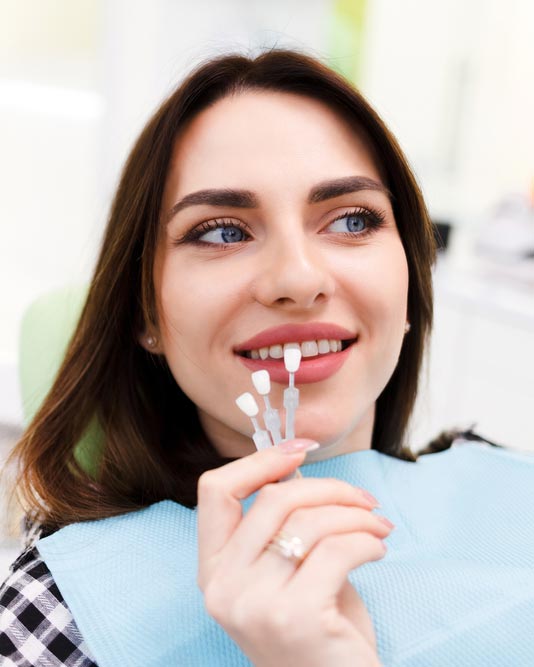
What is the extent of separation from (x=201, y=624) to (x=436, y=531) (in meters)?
0.30

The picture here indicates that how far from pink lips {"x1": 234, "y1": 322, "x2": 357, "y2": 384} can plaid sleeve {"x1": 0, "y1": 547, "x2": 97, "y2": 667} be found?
0.33 meters

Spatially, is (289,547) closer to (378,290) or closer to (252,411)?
(252,411)

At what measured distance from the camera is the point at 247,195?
30.8 inches

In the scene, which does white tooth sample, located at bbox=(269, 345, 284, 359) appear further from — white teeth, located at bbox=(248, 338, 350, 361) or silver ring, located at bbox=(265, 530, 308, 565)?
silver ring, located at bbox=(265, 530, 308, 565)

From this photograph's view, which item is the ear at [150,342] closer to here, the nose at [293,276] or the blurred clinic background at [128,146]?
the nose at [293,276]

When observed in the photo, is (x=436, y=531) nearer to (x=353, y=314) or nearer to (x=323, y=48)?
(x=353, y=314)

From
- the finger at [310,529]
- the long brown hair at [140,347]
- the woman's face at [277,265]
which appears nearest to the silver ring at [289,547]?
the finger at [310,529]

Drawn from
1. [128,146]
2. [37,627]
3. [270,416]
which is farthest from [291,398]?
[128,146]

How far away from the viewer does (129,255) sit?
90 cm

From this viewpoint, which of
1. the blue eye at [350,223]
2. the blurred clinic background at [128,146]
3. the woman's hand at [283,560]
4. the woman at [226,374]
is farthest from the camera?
the blurred clinic background at [128,146]

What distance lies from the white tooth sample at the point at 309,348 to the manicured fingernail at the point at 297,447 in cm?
21

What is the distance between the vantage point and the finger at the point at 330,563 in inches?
19.8

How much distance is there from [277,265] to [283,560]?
344 mm

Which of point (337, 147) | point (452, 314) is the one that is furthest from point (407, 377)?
point (452, 314)
